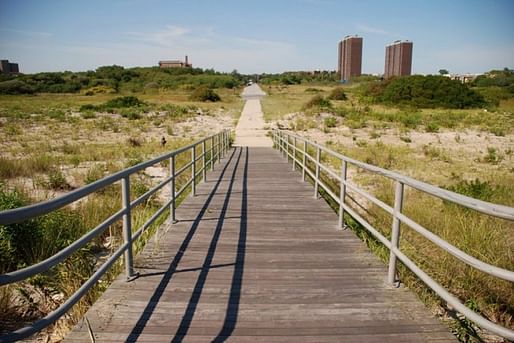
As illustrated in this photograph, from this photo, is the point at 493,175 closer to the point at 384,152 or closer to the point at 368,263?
the point at 384,152

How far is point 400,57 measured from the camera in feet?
466

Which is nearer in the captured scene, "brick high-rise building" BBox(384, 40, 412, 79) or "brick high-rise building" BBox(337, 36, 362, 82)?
"brick high-rise building" BBox(384, 40, 412, 79)

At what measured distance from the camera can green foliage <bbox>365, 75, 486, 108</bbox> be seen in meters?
49.8

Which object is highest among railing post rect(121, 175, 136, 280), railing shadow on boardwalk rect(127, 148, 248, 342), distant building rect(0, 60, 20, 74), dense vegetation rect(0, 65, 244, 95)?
distant building rect(0, 60, 20, 74)

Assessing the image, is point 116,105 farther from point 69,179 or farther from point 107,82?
point 107,82

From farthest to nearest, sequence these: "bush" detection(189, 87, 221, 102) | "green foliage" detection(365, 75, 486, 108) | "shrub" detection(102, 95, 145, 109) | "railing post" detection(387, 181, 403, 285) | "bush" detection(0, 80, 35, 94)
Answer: "bush" detection(0, 80, 35, 94), "bush" detection(189, 87, 221, 102), "green foliage" detection(365, 75, 486, 108), "shrub" detection(102, 95, 145, 109), "railing post" detection(387, 181, 403, 285)

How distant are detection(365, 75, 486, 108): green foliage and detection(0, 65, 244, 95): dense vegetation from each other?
42328 mm

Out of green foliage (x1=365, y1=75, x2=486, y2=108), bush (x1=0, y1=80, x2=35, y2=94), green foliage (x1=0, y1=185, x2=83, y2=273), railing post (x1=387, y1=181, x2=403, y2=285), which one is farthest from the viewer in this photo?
bush (x1=0, y1=80, x2=35, y2=94)

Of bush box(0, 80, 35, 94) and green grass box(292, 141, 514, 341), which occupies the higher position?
Result: bush box(0, 80, 35, 94)

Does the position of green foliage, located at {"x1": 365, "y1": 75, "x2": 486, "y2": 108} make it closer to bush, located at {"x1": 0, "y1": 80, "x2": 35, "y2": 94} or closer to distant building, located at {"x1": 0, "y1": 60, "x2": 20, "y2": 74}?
bush, located at {"x1": 0, "y1": 80, "x2": 35, "y2": 94}

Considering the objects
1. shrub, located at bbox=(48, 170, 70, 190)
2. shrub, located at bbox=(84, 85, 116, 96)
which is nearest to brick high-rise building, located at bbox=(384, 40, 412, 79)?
shrub, located at bbox=(84, 85, 116, 96)

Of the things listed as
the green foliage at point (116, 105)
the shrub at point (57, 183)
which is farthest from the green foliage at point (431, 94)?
the shrub at point (57, 183)

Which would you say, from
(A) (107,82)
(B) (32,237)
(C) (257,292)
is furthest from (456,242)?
(A) (107,82)

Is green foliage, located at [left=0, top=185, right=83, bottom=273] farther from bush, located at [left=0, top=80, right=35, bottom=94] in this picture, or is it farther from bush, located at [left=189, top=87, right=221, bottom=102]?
bush, located at [left=0, top=80, right=35, bottom=94]
